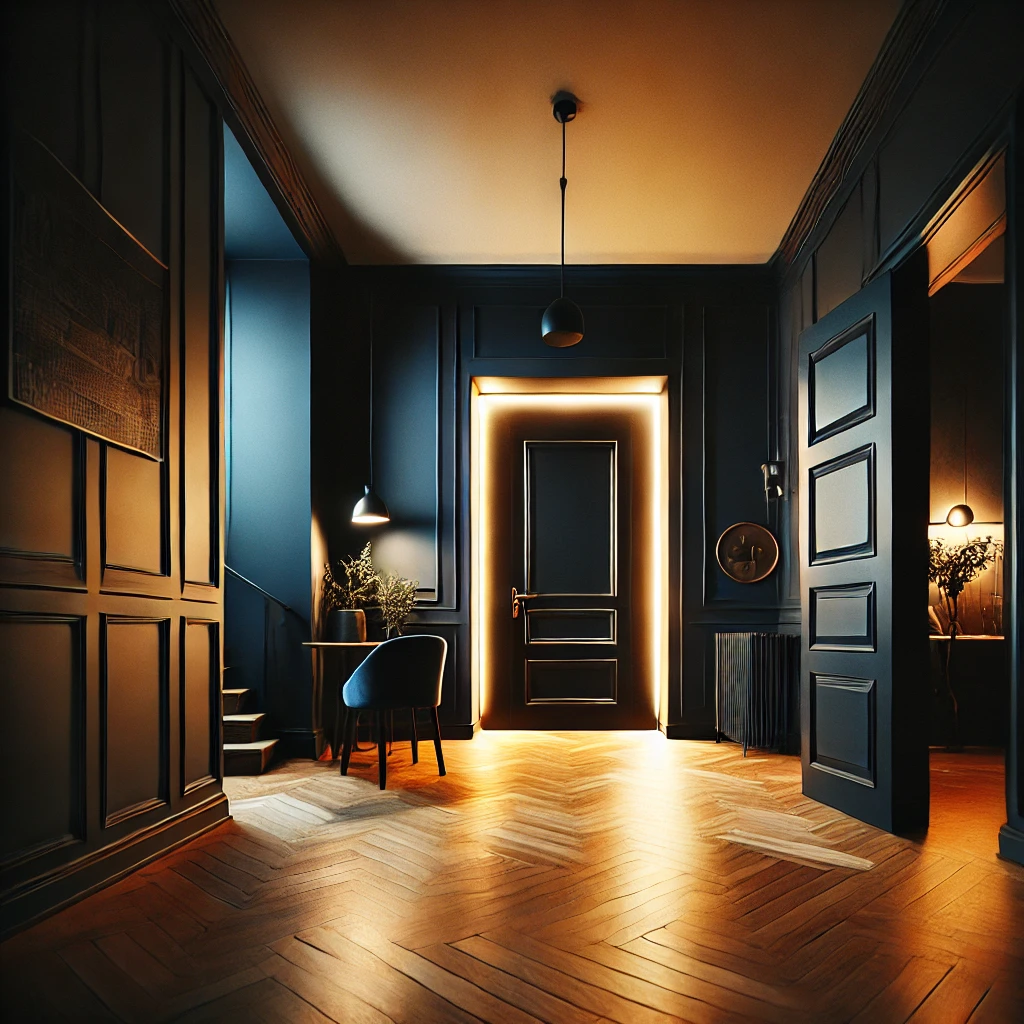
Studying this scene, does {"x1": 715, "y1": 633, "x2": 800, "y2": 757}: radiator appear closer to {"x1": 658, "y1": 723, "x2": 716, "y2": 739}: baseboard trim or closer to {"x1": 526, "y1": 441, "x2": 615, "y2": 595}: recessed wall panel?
{"x1": 658, "y1": 723, "x2": 716, "y2": 739}: baseboard trim

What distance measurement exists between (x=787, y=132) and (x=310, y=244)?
290cm

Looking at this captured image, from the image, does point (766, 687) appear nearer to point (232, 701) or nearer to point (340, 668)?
point (340, 668)

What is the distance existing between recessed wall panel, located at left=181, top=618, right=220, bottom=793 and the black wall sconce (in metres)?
3.79

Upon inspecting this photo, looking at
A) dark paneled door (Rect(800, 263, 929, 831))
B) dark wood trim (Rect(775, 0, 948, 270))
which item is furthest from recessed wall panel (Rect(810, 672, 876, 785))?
dark wood trim (Rect(775, 0, 948, 270))

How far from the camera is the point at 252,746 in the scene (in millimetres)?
5012

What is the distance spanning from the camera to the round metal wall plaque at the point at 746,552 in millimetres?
6199

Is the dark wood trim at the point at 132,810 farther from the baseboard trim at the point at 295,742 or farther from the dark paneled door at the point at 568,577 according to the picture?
the dark paneled door at the point at 568,577

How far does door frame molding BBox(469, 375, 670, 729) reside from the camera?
21.0ft

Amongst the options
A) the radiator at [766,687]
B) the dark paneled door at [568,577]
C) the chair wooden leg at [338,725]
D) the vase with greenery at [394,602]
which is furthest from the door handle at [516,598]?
the radiator at [766,687]

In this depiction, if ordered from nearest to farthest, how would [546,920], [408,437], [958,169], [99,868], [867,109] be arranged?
1. [546,920]
2. [99,868]
3. [958,169]
4. [867,109]
5. [408,437]

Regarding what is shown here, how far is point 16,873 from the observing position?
2.42 m

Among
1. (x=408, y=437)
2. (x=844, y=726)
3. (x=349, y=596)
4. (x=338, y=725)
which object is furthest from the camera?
(x=408, y=437)

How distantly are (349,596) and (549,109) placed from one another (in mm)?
3263

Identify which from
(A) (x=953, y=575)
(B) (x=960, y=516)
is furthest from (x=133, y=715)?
(B) (x=960, y=516)
